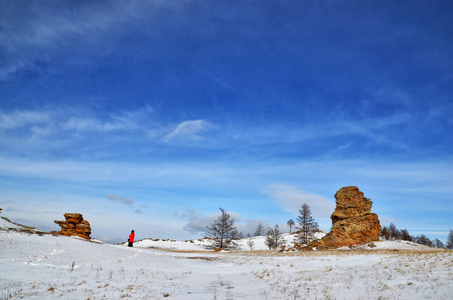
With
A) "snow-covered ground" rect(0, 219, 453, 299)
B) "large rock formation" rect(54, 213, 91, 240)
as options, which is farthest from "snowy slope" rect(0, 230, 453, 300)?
"large rock formation" rect(54, 213, 91, 240)

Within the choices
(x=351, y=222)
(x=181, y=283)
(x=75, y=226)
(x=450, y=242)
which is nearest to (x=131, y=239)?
(x=75, y=226)

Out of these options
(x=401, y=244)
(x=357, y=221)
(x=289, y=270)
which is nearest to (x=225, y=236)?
(x=357, y=221)

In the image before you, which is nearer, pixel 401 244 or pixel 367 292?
pixel 367 292

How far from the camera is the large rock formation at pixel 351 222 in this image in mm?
31750

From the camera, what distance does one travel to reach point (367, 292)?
916cm

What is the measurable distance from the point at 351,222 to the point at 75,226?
32.6 meters

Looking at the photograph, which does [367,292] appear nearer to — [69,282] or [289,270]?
[289,270]

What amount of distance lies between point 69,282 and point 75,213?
75.4 feet

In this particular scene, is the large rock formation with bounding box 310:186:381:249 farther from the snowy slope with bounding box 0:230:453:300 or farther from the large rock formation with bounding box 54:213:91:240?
the large rock formation with bounding box 54:213:91:240

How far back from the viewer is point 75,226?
1156 inches

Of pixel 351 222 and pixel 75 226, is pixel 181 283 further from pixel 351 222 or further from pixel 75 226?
pixel 351 222

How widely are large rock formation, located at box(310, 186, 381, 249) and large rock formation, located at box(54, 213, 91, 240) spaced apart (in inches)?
1050

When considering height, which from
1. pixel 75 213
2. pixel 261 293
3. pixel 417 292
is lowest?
pixel 261 293

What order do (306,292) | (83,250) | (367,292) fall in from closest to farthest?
(367,292) < (306,292) < (83,250)
